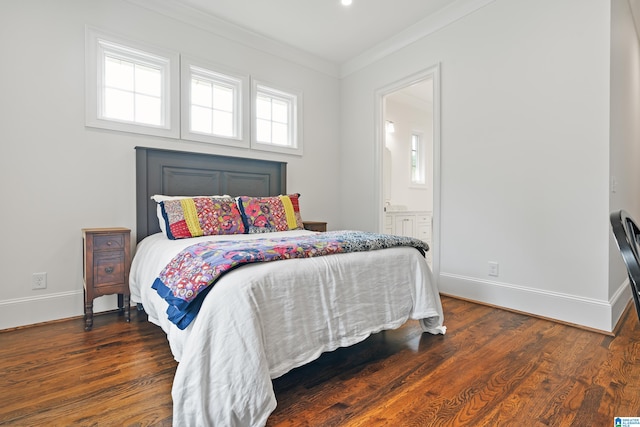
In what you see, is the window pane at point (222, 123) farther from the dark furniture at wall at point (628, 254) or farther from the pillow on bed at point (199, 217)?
the dark furniture at wall at point (628, 254)

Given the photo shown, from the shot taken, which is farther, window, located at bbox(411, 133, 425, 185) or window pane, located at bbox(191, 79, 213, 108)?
window, located at bbox(411, 133, 425, 185)

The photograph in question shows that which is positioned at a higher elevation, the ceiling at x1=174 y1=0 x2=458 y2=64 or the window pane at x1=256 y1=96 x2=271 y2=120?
the ceiling at x1=174 y1=0 x2=458 y2=64

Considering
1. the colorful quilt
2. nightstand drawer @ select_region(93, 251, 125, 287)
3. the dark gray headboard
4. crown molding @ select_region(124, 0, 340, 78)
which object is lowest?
nightstand drawer @ select_region(93, 251, 125, 287)

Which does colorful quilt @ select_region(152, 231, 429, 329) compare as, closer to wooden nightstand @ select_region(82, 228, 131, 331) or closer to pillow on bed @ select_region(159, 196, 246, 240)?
pillow on bed @ select_region(159, 196, 246, 240)

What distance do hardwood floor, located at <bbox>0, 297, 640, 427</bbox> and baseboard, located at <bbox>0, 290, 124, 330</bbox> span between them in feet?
0.41

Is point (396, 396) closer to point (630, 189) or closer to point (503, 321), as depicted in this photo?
point (503, 321)

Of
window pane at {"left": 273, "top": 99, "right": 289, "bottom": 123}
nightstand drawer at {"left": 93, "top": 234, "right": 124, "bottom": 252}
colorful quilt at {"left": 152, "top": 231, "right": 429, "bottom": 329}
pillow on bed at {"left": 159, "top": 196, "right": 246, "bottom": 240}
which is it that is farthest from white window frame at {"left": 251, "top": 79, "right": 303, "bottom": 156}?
colorful quilt at {"left": 152, "top": 231, "right": 429, "bottom": 329}

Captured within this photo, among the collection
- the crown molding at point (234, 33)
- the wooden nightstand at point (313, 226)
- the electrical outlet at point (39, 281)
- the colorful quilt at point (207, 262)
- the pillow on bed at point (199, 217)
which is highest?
the crown molding at point (234, 33)

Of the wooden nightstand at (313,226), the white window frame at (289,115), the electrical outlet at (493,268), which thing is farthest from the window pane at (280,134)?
the electrical outlet at (493,268)

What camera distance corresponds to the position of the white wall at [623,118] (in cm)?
238

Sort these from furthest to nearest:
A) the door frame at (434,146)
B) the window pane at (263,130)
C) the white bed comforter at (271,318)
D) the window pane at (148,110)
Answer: the window pane at (263,130)
the door frame at (434,146)
the window pane at (148,110)
the white bed comforter at (271,318)

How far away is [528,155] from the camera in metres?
2.66

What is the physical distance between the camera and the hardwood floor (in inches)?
54.0

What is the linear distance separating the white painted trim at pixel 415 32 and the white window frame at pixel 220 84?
5.14 feet
